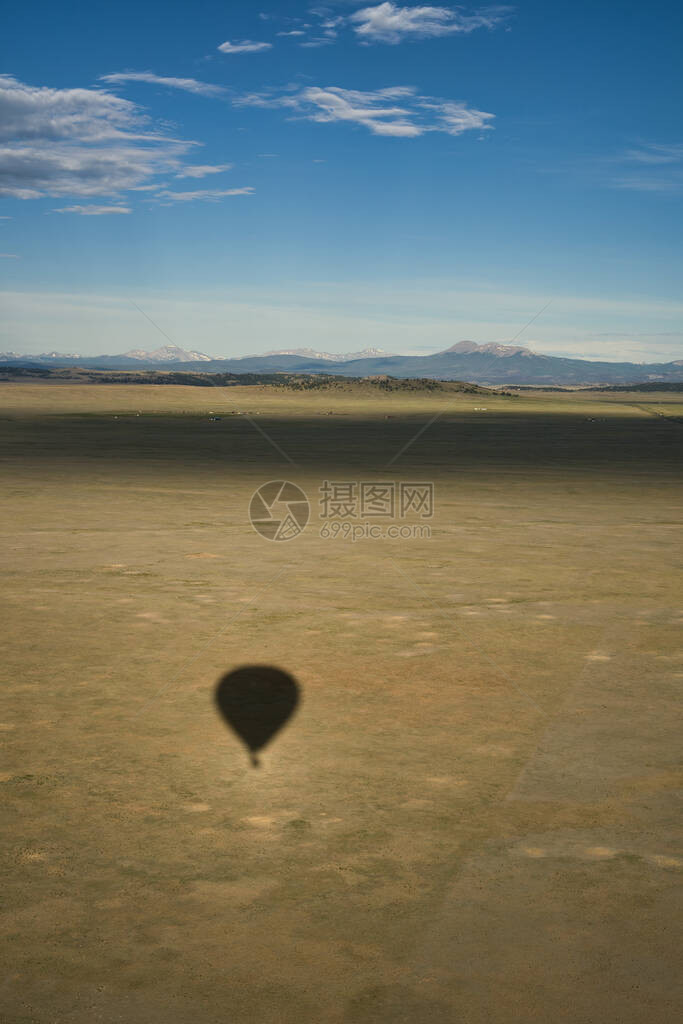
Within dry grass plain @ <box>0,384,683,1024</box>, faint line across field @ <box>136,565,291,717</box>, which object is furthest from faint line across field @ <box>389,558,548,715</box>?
faint line across field @ <box>136,565,291,717</box>

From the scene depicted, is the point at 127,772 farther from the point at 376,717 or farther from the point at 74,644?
the point at 74,644

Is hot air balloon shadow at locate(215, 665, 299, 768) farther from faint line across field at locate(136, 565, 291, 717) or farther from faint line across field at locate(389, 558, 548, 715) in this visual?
faint line across field at locate(389, 558, 548, 715)

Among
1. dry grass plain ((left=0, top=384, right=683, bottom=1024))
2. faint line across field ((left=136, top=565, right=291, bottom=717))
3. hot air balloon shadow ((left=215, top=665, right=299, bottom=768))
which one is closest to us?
dry grass plain ((left=0, top=384, right=683, bottom=1024))

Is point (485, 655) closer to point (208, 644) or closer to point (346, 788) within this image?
A: point (208, 644)

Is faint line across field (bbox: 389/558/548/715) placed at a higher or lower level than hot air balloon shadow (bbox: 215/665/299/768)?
higher

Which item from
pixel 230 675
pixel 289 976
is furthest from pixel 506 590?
Result: pixel 289 976

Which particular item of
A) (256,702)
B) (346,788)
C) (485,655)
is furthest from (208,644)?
(346,788)

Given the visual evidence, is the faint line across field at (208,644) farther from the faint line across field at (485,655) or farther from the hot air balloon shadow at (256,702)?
the faint line across field at (485,655)

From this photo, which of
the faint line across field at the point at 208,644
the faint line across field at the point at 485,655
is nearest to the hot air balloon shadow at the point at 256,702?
the faint line across field at the point at 208,644
